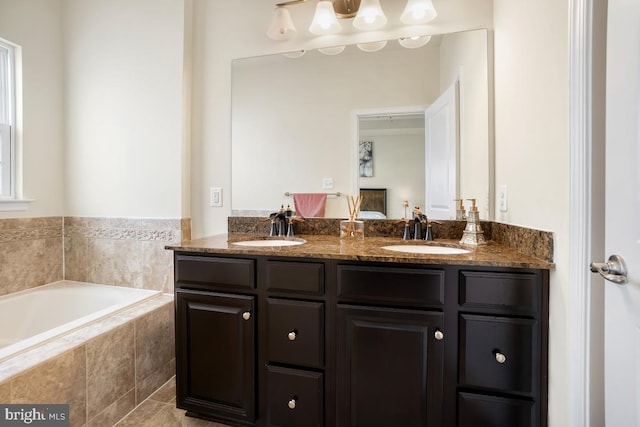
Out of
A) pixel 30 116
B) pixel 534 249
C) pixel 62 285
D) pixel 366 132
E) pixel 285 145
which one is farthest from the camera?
pixel 62 285

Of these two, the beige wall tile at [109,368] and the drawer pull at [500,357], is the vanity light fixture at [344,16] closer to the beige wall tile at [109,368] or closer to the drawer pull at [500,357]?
the drawer pull at [500,357]

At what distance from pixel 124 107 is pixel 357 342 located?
2203mm

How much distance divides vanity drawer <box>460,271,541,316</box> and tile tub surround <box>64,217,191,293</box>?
177 centimetres

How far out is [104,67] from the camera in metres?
2.25

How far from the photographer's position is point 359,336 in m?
1.26

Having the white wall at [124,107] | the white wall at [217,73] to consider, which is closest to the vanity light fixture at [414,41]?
the white wall at [217,73]

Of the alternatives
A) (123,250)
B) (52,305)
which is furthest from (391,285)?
(52,305)

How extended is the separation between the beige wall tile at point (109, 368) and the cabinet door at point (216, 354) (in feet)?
1.09

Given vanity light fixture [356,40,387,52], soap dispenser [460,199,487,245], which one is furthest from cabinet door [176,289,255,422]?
vanity light fixture [356,40,387,52]

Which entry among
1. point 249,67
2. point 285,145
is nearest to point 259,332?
point 285,145

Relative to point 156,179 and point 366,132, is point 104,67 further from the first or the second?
point 366,132

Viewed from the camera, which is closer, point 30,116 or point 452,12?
point 452,12

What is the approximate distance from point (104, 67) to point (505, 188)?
2.71 meters

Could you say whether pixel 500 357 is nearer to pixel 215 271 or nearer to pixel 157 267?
pixel 215 271
